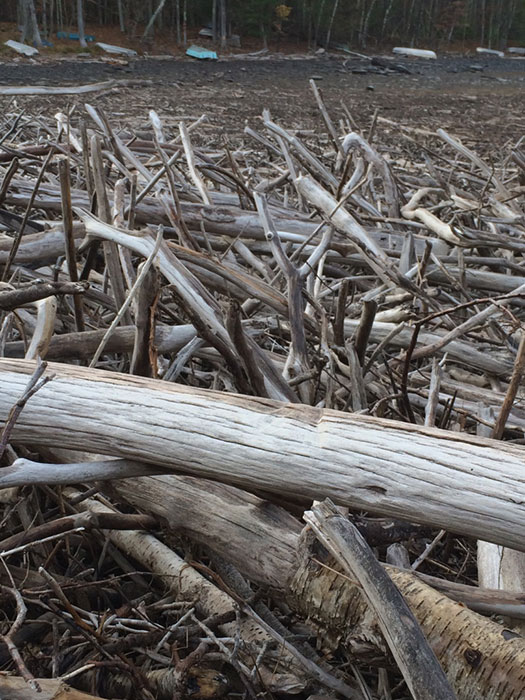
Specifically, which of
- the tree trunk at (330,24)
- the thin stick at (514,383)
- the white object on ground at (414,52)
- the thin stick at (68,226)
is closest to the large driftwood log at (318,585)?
the thin stick at (514,383)

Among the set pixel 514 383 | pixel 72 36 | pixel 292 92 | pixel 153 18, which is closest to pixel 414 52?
pixel 153 18

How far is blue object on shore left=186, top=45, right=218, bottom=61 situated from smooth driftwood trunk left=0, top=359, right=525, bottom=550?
1501 inches

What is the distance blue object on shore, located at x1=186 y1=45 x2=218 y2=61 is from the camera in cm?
3722

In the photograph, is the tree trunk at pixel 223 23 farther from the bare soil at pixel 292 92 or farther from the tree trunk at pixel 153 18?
the bare soil at pixel 292 92

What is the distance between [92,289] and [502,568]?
5.68 ft

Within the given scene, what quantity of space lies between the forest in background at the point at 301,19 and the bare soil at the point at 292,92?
21.7 ft

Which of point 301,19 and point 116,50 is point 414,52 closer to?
point 301,19

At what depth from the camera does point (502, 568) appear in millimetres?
1668

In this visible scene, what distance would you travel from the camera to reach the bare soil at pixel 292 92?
1502 cm

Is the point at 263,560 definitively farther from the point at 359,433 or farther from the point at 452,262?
the point at 452,262

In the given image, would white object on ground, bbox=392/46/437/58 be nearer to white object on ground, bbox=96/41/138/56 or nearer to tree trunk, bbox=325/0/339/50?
tree trunk, bbox=325/0/339/50

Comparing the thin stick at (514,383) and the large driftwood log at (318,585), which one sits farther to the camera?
the thin stick at (514,383)

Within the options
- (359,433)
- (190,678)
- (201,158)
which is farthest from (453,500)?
(201,158)

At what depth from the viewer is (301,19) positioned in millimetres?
48562
